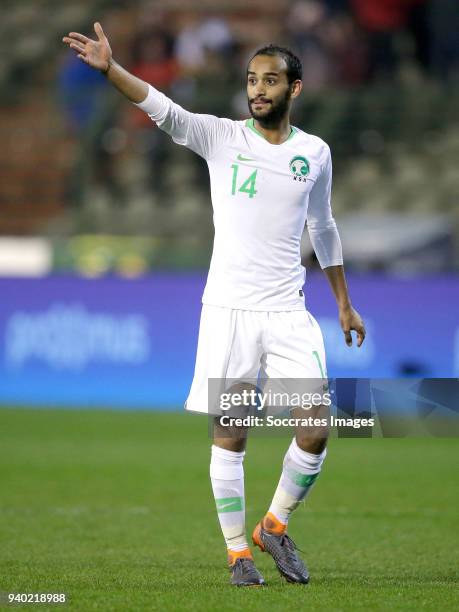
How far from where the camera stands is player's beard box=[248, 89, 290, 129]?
5.74 m

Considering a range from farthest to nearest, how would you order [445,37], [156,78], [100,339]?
[156,78] → [445,37] → [100,339]

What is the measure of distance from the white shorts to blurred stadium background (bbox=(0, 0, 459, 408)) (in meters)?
8.93

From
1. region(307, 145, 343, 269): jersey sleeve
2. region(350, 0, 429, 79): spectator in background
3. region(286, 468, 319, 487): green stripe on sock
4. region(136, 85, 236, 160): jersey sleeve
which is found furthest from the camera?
region(350, 0, 429, 79): spectator in background

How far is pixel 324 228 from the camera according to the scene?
6.16 metres

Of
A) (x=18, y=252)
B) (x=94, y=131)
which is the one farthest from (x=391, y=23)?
(x=18, y=252)

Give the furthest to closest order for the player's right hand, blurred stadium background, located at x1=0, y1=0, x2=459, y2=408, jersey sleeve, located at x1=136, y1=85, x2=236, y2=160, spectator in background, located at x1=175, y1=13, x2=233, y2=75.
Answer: spectator in background, located at x1=175, y1=13, x2=233, y2=75 < blurred stadium background, located at x1=0, y1=0, x2=459, y2=408 < jersey sleeve, located at x1=136, y1=85, x2=236, y2=160 < the player's right hand

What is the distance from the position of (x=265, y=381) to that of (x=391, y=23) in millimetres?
15420

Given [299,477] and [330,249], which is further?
[330,249]

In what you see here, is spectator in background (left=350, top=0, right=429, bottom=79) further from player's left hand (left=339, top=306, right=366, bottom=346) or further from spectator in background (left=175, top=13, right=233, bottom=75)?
player's left hand (left=339, top=306, right=366, bottom=346)

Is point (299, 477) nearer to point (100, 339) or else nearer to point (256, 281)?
point (256, 281)

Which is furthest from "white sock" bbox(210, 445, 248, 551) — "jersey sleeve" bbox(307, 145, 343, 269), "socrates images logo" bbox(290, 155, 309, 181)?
"socrates images logo" bbox(290, 155, 309, 181)

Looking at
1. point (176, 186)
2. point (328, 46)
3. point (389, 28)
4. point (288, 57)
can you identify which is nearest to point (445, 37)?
point (389, 28)

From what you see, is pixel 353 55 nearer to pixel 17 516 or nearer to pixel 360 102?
pixel 360 102

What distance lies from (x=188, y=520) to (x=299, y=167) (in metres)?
3.36
